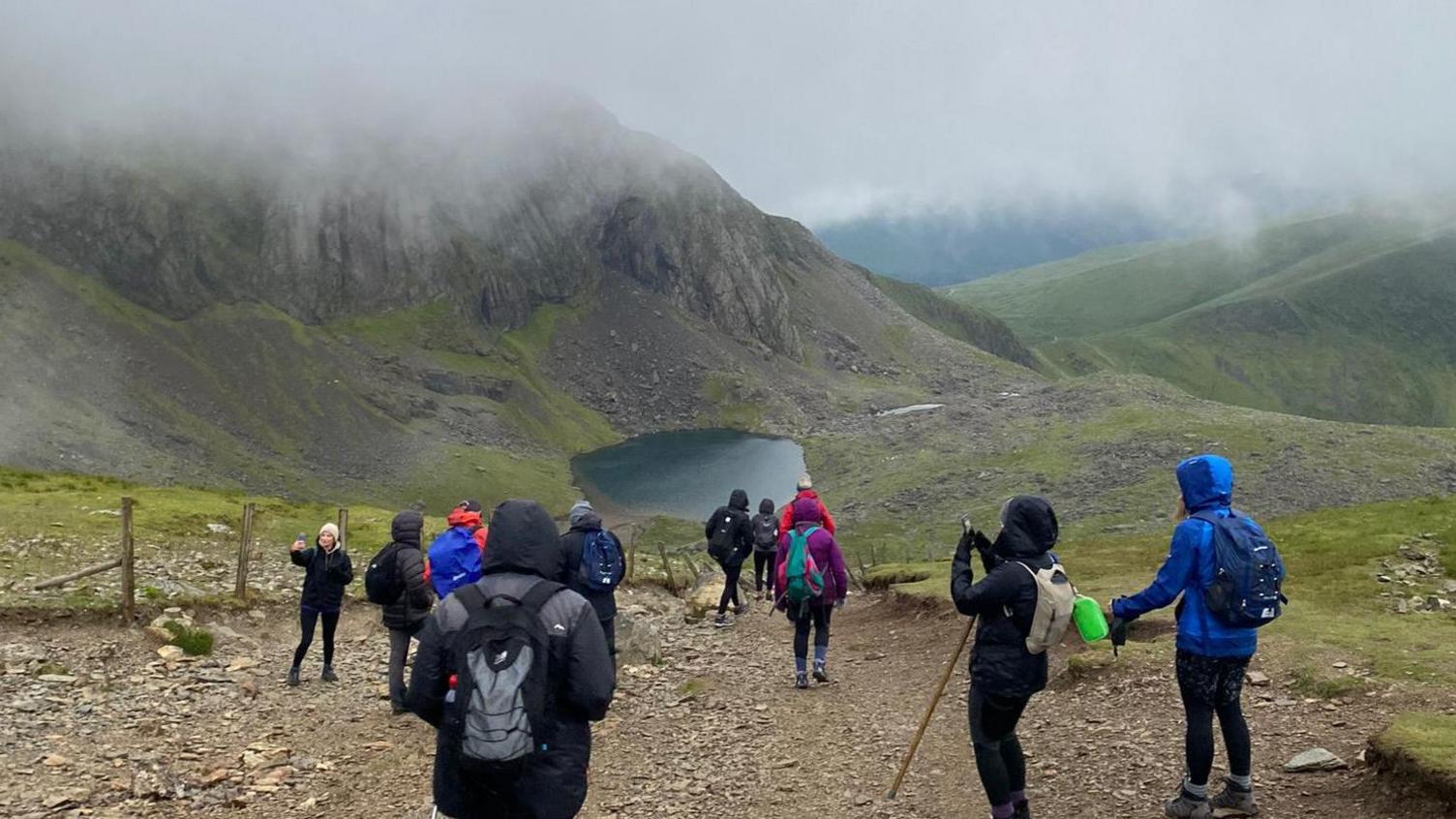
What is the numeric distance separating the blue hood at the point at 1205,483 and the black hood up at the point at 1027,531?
123 cm

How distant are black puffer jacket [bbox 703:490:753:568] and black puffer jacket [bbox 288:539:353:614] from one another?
9916mm

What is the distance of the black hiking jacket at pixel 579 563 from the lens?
13.2 metres

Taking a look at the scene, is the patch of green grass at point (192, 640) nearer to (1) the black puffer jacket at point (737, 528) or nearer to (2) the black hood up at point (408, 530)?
(2) the black hood up at point (408, 530)

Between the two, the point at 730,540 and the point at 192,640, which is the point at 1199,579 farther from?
the point at 192,640

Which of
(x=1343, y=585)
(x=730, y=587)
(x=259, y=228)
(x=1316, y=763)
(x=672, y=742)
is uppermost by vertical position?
(x=259, y=228)

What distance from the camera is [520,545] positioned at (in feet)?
20.3

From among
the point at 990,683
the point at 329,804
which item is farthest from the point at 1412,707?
the point at 329,804

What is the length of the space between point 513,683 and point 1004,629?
4.66 metres

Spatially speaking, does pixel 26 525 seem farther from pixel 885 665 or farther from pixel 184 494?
pixel 885 665

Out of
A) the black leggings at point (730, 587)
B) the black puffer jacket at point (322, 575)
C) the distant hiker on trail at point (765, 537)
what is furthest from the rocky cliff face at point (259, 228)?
the black puffer jacket at point (322, 575)

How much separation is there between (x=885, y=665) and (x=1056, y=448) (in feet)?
298

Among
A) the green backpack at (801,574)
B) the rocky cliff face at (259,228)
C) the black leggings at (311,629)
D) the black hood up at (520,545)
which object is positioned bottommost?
the black leggings at (311,629)

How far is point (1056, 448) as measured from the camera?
10281 centimetres

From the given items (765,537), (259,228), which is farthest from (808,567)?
(259,228)
